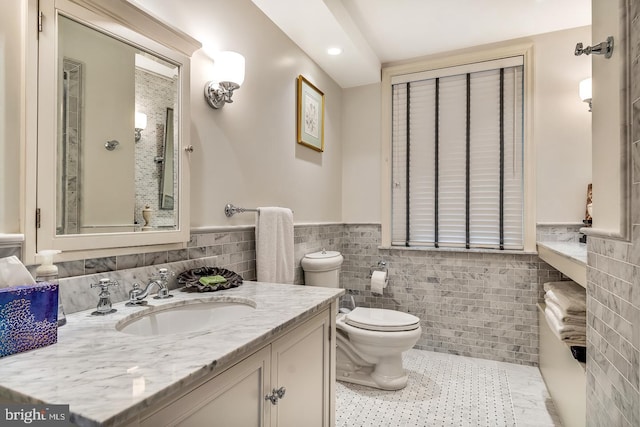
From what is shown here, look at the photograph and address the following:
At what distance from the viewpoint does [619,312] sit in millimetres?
971

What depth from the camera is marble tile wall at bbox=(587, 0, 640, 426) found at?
88 cm

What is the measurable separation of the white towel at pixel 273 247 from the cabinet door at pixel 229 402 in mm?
910

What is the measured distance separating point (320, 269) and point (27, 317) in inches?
70.5

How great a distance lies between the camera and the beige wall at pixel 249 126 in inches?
62.7

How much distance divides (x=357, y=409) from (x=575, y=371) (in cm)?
111

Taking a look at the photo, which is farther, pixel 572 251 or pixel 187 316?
pixel 572 251

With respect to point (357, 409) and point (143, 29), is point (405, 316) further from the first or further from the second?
point (143, 29)

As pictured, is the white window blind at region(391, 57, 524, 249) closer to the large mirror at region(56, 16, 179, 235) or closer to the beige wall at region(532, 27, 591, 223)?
the beige wall at region(532, 27, 591, 223)

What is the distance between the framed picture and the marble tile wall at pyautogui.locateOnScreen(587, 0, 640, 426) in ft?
5.87

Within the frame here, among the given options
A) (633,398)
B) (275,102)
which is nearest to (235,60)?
(275,102)

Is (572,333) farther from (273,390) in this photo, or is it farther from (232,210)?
(232,210)

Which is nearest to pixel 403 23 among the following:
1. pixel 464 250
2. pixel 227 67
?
pixel 227 67

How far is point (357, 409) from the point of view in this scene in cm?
200

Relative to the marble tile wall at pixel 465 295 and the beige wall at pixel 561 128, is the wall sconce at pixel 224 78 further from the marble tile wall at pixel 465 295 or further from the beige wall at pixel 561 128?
the beige wall at pixel 561 128
